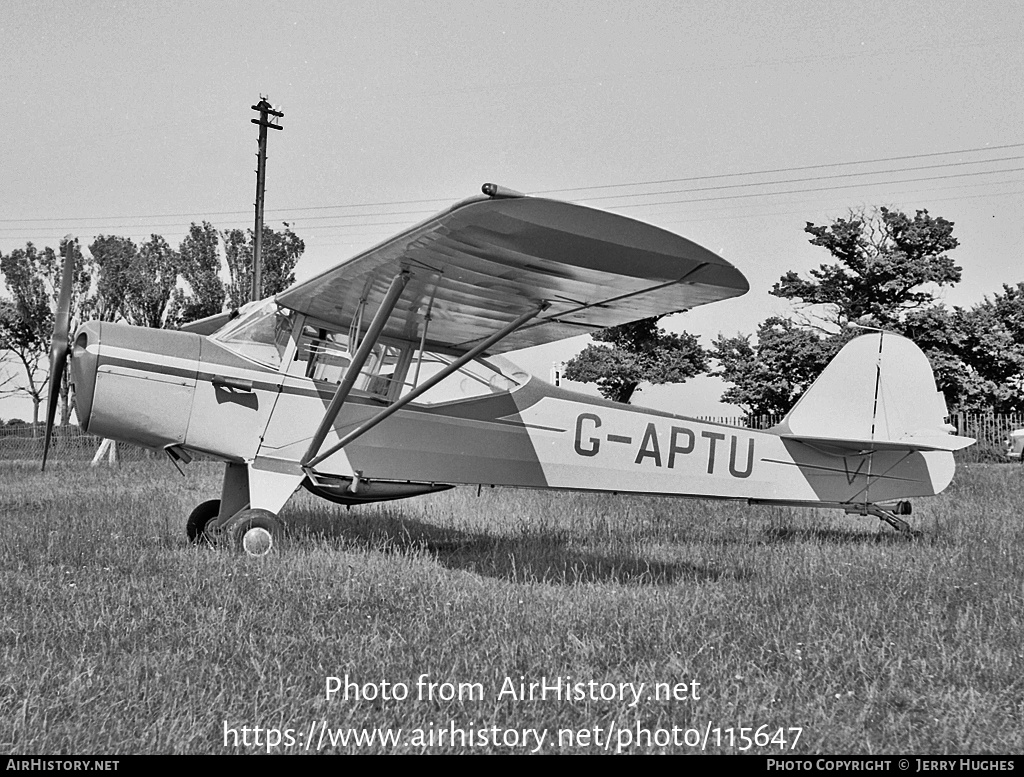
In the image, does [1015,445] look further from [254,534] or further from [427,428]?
[254,534]

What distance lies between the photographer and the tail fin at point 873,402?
27.2 ft

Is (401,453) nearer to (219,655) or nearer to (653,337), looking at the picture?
(219,655)

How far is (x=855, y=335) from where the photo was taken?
97.1 ft

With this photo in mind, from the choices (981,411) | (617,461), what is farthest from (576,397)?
(981,411)

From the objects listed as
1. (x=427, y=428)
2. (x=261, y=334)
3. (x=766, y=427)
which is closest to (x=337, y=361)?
(x=261, y=334)

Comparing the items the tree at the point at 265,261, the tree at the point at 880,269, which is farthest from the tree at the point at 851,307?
the tree at the point at 265,261

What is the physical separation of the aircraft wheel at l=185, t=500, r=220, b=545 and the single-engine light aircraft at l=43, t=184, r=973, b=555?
15 mm

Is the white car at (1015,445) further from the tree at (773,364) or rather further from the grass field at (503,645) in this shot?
the grass field at (503,645)

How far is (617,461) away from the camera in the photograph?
25.0ft

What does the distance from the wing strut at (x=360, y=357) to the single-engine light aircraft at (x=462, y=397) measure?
17mm

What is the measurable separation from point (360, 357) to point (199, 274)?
2949 cm

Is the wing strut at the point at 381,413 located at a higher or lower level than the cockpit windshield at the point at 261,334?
lower

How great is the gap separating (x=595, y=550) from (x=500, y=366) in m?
1.92

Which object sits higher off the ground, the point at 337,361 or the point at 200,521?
the point at 337,361
